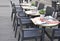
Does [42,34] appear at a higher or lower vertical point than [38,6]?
lower

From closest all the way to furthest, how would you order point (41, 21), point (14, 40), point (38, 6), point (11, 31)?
point (41, 21) < point (14, 40) < point (11, 31) < point (38, 6)

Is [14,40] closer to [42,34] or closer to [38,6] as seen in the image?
[42,34]

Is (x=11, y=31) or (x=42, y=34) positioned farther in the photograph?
(x=11, y=31)

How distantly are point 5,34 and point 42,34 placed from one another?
171 centimetres

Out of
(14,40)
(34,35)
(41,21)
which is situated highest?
(41,21)

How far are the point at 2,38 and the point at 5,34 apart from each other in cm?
31

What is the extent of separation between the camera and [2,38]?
13.0ft

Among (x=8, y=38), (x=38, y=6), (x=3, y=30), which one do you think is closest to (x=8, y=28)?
(x=3, y=30)

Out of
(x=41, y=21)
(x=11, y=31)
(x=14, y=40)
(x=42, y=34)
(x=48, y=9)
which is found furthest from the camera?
(x=11, y=31)

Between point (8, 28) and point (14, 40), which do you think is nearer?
point (14, 40)

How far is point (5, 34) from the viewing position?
167 inches

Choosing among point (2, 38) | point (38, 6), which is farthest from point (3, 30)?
point (38, 6)

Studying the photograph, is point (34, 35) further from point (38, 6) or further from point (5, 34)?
point (38, 6)

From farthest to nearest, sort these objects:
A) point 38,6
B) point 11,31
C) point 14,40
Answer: point 38,6 < point 11,31 < point 14,40
